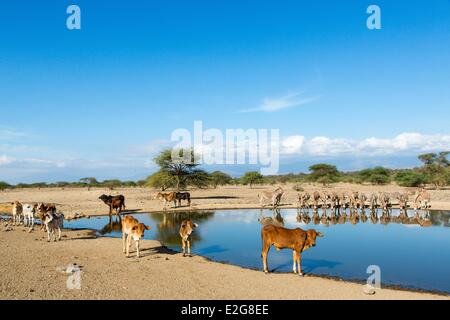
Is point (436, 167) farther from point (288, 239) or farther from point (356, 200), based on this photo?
point (288, 239)

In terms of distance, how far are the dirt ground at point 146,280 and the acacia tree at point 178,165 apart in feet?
102

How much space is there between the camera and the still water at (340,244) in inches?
510

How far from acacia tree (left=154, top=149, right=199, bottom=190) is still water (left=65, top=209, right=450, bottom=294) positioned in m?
17.7

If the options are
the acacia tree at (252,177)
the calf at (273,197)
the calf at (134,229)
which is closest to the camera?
the calf at (134,229)

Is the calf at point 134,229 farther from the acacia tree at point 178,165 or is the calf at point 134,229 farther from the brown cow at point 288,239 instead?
the acacia tree at point 178,165

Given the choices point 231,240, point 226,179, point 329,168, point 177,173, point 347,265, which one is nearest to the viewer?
point 347,265

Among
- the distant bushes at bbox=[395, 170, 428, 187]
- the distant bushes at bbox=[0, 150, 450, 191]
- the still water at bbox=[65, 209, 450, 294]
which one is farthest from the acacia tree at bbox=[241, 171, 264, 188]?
the still water at bbox=[65, 209, 450, 294]

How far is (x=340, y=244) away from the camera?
1761 cm

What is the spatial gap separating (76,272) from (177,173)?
117 ft

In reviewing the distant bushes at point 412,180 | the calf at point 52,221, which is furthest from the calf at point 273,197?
the distant bushes at point 412,180
